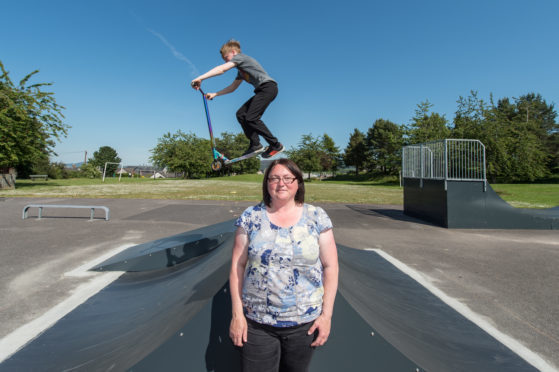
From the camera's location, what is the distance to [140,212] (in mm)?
12969

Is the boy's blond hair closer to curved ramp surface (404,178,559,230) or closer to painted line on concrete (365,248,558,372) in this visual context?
painted line on concrete (365,248,558,372)

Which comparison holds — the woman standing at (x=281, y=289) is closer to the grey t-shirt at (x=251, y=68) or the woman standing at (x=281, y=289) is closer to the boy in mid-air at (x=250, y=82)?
the boy in mid-air at (x=250, y=82)

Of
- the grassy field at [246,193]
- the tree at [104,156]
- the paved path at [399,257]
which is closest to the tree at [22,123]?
the grassy field at [246,193]

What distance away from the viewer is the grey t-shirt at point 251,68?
3609 millimetres

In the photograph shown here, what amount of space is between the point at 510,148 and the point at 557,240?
501 inches

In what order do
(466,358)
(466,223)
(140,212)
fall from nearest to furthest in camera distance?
1. (466,358)
2. (466,223)
3. (140,212)

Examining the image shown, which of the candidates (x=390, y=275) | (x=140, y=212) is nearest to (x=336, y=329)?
(x=390, y=275)

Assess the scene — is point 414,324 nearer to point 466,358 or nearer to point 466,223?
point 466,358

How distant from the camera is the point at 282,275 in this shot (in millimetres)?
1775

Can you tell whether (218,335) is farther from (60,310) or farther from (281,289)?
(60,310)

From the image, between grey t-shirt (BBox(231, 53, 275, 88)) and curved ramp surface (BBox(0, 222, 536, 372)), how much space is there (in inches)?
83.9

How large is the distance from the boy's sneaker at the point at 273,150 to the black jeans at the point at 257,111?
16 centimetres

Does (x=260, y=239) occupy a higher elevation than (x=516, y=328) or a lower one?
higher

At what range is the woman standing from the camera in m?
1.76
